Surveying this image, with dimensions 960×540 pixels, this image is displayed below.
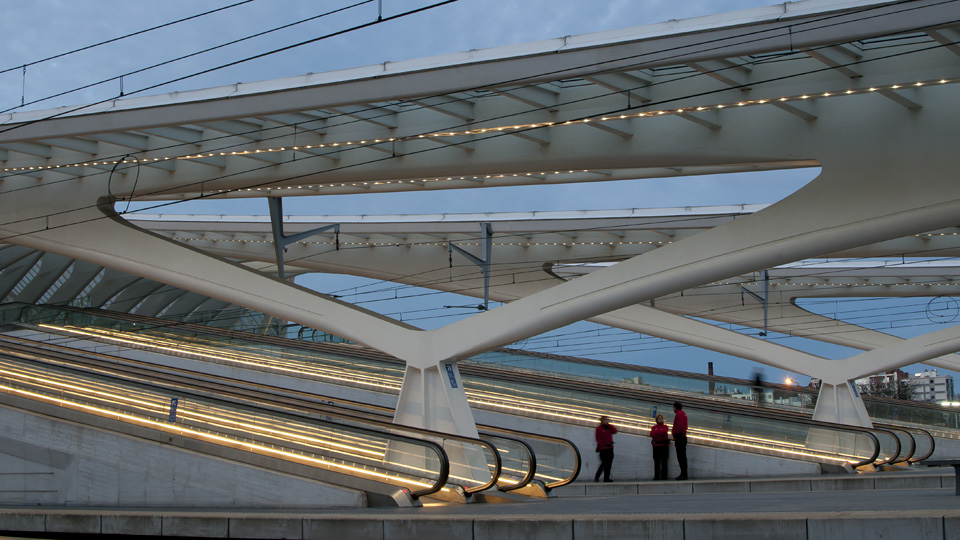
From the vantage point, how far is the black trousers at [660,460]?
17.3 metres

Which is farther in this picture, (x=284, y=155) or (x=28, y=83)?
(x=284, y=155)

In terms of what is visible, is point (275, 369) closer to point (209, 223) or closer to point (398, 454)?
point (209, 223)

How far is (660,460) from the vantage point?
1742 cm

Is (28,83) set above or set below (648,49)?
above

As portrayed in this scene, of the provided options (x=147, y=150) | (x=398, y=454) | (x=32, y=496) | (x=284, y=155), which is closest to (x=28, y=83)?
(x=147, y=150)

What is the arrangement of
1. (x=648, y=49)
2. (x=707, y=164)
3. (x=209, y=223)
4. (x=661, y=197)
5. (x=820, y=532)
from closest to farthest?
(x=820, y=532) < (x=648, y=49) < (x=707, y=164) < (x=209, y=223) < (x=661, y=197)

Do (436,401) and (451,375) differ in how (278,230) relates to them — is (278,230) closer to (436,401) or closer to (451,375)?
(451,375)

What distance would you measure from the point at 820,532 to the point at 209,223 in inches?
1052

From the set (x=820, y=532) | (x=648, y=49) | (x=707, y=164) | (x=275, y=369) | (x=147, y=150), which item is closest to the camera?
(x=820, y=532)

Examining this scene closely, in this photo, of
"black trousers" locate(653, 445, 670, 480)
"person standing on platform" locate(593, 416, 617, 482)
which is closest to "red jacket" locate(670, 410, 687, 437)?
"black trousers" locate(653, 445, 670, 480)

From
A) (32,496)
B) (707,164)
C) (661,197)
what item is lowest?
(32,496)

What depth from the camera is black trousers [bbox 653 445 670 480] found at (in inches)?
680

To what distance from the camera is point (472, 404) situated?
21.4m

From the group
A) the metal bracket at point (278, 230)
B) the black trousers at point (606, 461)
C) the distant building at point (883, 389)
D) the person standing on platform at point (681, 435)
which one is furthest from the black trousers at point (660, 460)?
the distant building at point (883, 389)
